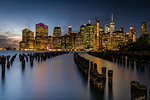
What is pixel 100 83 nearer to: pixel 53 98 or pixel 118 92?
pixel 118 92

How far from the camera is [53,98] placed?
5.91 metres

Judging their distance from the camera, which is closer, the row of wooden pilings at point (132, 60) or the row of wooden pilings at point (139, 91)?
the row of wooden pilings at point (139, 91)

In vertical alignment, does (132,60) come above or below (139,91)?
below

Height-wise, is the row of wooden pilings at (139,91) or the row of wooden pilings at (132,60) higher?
the row of wooden pilings at (139,91)

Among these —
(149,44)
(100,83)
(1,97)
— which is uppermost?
(149,44)

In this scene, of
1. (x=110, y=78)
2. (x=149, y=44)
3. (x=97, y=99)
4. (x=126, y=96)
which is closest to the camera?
(x=97, y=99)

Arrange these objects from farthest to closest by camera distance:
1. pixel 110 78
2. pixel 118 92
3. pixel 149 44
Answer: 1. pixel 149 44
2. pixel 110 78
3. pixel 118 92

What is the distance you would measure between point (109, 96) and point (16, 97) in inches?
173

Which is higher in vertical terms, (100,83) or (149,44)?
(149,44)

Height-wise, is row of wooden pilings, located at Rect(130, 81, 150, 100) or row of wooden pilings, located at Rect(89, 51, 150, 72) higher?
row of wooden pilings, located at Rect(130, 81, 150, 100)

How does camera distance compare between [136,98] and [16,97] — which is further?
[16,97]

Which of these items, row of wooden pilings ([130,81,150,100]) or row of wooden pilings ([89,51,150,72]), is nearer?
row of wooden pilings ([130,81,150,100])

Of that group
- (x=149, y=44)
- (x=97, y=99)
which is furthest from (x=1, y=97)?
(x=149, y=44)

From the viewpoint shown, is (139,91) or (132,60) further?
(132,60)
